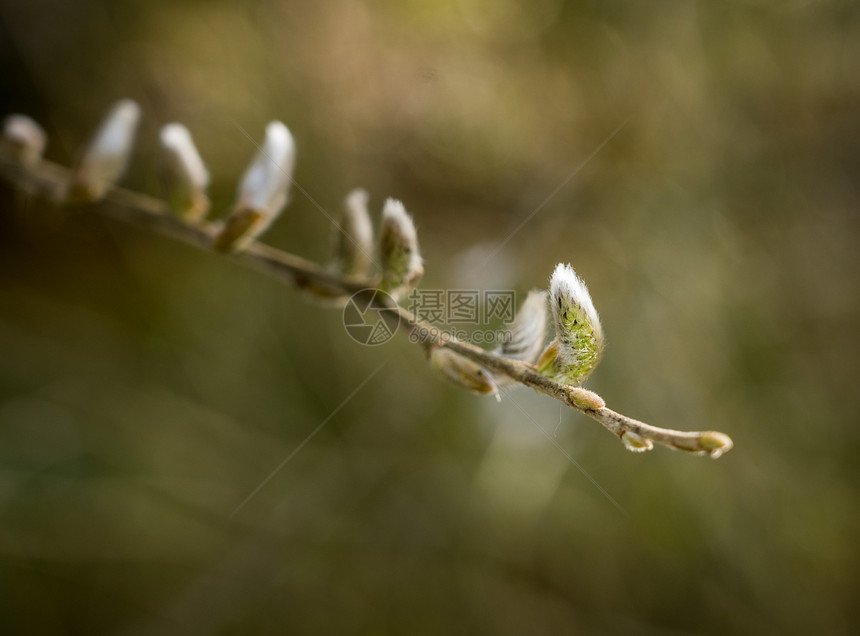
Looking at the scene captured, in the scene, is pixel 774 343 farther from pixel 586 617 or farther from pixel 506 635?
pixel 506 635

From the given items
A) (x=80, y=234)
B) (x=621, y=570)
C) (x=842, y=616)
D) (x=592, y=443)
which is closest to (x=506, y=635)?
(x=621, y=570)

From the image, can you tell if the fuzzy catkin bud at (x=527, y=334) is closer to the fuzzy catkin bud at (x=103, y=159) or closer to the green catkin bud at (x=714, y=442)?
the green catkin bud at (x=714, y=442)

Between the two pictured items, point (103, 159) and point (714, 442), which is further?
point (103, 159)

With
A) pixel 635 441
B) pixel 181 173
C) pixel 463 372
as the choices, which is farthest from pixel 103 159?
pixel 635 441

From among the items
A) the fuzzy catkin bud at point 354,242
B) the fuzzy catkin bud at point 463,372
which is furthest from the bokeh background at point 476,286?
the fuzzy catkin bud at point 463,372

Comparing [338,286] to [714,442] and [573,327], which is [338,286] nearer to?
[573,327]

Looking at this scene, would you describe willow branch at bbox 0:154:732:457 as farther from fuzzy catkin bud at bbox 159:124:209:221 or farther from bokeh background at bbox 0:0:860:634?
bokeh background at bbox 0:0:860:634
